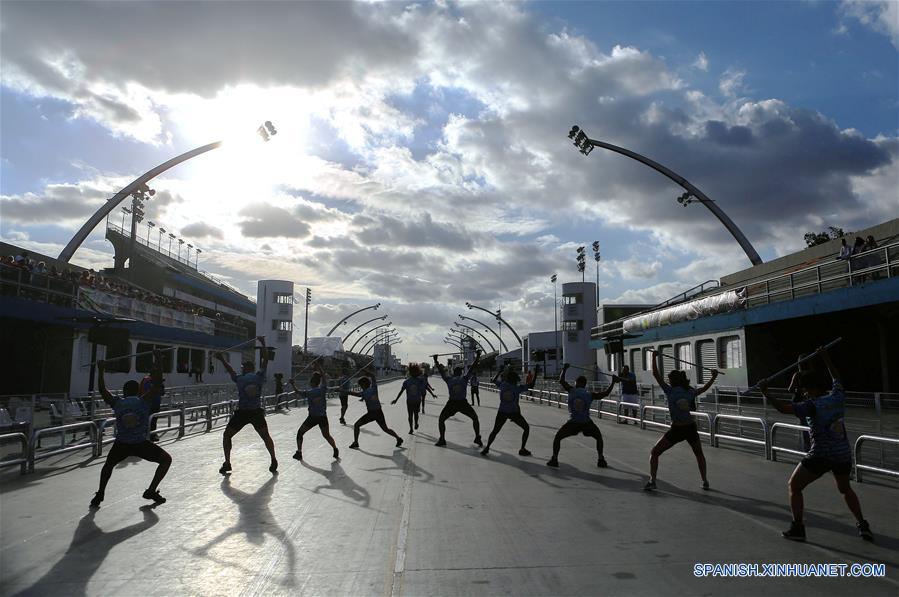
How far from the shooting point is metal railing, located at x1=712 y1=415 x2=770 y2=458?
12.4m

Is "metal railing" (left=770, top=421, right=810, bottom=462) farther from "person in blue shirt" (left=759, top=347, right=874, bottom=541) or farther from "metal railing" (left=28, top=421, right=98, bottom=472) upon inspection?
"metal railing" (left=28, top=421, right=98, bottom=472)

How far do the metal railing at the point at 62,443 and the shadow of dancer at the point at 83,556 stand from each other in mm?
4291

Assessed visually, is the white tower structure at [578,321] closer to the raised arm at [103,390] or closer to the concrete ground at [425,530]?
the concrete ground at [425,530]

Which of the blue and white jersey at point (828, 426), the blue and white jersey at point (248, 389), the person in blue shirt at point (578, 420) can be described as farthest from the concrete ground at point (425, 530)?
the blue and white jersey at point (248, 389)

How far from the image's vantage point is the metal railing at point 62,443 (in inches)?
429

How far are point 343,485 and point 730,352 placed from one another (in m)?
22.3

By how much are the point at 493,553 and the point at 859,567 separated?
3.11 metres

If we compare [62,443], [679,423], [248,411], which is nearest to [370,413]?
[248,411]

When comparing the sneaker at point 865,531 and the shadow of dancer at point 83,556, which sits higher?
Result: the sneaker at point 865,531

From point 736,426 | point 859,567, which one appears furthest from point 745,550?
point 736,426

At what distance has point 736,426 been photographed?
14.1 m

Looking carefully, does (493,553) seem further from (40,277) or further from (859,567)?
(40,277)

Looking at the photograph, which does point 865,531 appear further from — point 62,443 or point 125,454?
point 62,443

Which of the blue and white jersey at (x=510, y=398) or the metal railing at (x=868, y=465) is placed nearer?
the metal railing at (x=868, y=465)
